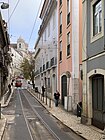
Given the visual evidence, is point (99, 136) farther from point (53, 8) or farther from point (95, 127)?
A: point (53, 8)

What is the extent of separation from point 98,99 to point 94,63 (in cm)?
183

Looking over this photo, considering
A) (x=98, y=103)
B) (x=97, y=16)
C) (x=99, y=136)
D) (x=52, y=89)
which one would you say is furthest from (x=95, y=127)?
(x=52, y=89)

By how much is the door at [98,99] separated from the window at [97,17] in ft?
7.82

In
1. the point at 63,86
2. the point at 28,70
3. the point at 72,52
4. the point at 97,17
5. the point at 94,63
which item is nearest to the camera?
the point at 94,63

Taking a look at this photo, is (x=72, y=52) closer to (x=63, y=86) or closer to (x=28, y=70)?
(x=63, y=86)

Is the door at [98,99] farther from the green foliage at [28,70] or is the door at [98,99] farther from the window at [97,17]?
the green foliage at [28,70]

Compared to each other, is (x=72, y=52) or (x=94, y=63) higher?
(x=72, y=52)

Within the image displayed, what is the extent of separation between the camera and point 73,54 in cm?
2909

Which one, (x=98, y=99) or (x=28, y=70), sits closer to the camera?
(x=98, y=99)

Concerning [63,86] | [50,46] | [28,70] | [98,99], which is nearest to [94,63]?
[98,99]

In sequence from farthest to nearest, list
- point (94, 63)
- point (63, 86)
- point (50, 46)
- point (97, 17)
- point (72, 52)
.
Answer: point (50, 46)
point (63, 86)
point (72, 52)
point (97, 17)
point (94, 63)

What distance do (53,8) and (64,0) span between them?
8305 millimetres

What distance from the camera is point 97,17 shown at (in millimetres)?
18516

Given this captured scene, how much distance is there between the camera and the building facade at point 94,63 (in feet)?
56.3
